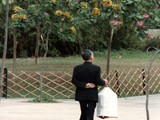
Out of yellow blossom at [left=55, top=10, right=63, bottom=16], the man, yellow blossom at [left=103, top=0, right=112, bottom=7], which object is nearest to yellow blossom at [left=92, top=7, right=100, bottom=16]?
yellow blossom at [left=103, top=0, right=112, bottom=7]

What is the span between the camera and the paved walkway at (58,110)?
1208cm

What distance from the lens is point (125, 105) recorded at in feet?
48.2

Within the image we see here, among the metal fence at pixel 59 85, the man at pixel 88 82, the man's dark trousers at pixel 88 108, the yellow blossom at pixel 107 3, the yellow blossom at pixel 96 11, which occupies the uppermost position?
the yellow blossom at pixel 107 3

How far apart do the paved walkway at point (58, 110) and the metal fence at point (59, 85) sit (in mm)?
1467

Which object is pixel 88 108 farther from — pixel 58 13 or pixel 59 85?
pixel 59 85

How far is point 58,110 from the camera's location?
13.3 m

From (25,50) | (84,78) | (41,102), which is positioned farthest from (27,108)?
(25,50)

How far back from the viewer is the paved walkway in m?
12.1

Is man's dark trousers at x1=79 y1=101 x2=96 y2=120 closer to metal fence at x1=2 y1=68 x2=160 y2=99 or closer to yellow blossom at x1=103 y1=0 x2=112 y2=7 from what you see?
yellow blossom at x1=103 y1=0 x2=112 y2=7

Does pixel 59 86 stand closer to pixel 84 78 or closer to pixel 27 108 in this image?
pixel 27 108

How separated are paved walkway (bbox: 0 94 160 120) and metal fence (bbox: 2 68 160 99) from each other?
1.47 metres

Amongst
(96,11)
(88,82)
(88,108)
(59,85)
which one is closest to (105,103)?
(88,108)

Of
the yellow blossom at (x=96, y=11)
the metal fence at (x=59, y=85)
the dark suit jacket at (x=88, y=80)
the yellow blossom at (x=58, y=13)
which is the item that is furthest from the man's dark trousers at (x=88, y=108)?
the metal fence at (x=59, y=85)

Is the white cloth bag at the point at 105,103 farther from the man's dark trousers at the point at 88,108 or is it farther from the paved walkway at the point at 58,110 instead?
the paved walkway at the point at 58,110
